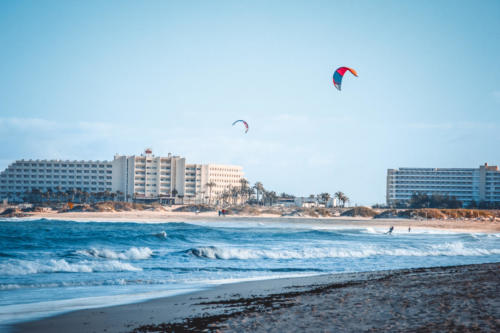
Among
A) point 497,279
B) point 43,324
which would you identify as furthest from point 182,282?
point 497,279

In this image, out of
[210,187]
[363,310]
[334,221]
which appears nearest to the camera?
[363,310]

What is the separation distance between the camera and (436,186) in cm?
14075

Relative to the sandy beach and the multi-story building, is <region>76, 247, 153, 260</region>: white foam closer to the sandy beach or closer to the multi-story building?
the sandy beach

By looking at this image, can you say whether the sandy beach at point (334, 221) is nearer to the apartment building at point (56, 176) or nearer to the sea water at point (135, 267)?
the sea water at point (135, 267)

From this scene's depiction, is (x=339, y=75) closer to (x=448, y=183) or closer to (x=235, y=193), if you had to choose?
(x=235, y=193)

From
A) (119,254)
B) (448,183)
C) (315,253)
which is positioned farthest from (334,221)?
(448,183)

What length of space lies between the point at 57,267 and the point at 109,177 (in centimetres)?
11831

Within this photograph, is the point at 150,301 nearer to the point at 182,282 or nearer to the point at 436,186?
the point at 182,282

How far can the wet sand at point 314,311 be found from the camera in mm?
6711

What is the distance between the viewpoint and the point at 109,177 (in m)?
130

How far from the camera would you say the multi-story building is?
13412 cm

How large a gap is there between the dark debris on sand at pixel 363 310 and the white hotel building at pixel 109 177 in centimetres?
11954

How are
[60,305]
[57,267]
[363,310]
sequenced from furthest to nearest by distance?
[57,267] → [60,305] → [363,310]

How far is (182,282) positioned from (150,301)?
298 cm
